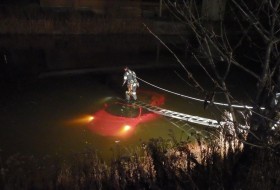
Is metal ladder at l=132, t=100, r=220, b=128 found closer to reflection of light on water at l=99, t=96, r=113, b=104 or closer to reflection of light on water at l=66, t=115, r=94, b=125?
reflection of light on water at l=99, t=96, r=113, b=104

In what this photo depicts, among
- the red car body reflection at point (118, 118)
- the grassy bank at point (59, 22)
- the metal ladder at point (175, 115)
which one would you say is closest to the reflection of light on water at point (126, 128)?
the red car body reflection at point (118, 118)

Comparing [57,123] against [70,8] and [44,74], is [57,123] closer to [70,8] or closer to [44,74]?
[44,74]

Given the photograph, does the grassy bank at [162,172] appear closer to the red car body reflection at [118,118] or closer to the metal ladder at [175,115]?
the red car body reflection at [118,118]

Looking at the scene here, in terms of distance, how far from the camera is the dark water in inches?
448

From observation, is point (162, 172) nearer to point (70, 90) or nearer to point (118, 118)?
point (118, 118)

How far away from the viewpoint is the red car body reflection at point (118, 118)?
11961 mm

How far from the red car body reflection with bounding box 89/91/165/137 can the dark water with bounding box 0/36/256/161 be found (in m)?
0.30

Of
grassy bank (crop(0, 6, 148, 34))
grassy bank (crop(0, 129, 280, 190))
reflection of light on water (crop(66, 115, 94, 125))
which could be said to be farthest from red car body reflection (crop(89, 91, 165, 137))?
grassy bank (crop(0, 6, 148, 34))

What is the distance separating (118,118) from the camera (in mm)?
12586

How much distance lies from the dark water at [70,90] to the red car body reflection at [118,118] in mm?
299

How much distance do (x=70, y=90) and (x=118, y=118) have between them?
4.37 metres

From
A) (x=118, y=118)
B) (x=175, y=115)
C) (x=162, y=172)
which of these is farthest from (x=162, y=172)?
(x=175, y=115)

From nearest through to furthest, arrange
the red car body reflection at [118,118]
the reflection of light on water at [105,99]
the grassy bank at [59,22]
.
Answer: the red car body reflection at [118,118], the reflection of light on water at [105,99], the grassy bank at [59,22]

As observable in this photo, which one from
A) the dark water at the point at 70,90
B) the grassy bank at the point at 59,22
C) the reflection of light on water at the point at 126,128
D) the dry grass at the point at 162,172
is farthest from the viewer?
the grassy bank at the point at 59,22
